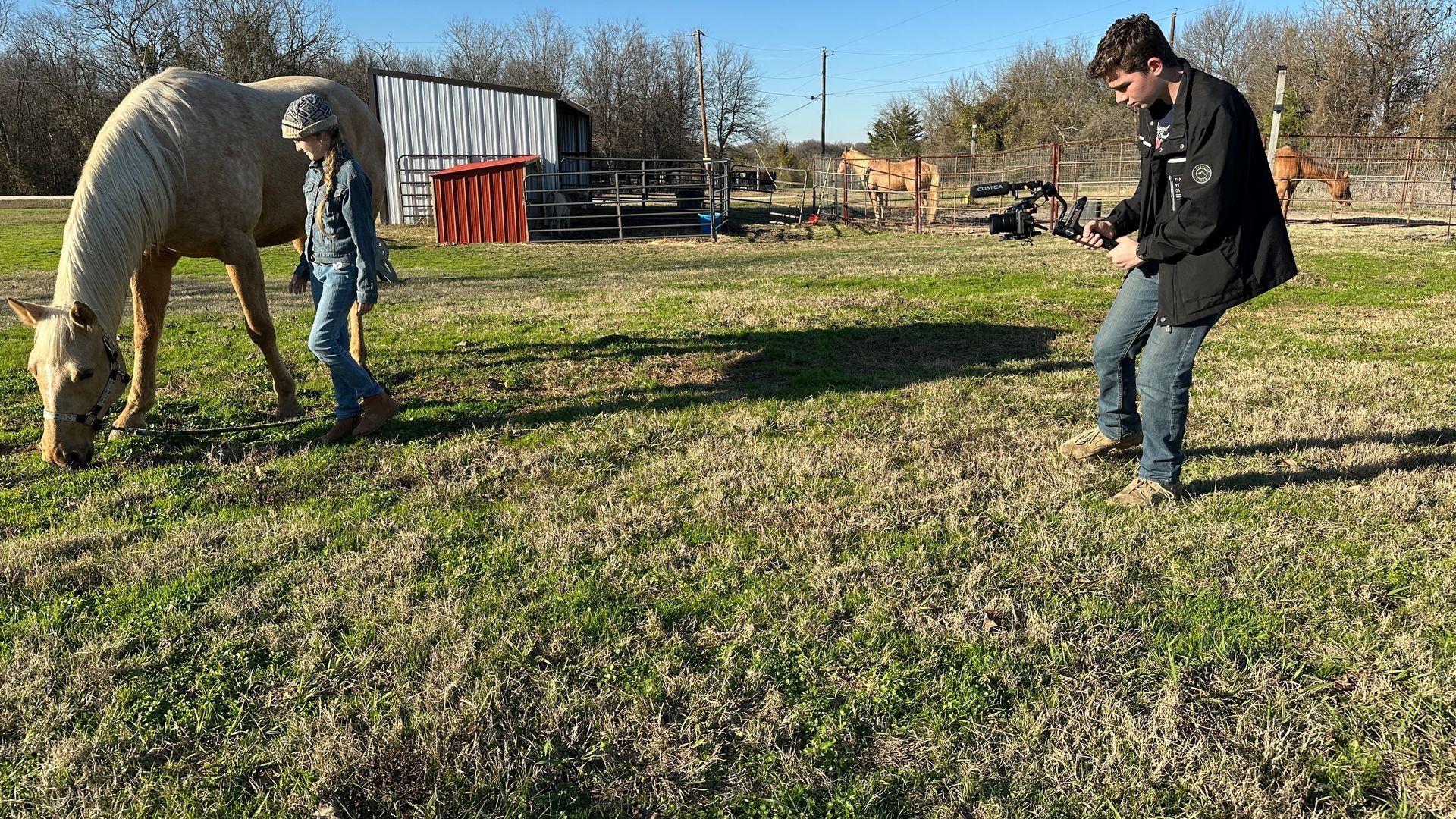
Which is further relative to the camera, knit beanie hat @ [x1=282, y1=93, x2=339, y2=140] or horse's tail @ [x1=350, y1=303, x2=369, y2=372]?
horse's tail @ [x1=350, y1=303, x2=369, y2=372]

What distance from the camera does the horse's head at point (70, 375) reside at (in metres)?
3.78

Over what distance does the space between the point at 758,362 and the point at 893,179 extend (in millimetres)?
24564

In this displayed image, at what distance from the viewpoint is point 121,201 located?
164 inches

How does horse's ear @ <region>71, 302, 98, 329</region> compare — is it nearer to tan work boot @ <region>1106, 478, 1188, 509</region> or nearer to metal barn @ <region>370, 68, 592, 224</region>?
tan work boot @ <region>1106, 478, 1188, 509</region>

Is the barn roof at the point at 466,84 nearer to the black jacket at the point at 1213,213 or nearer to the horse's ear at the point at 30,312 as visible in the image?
the horse's ear at the point at 30,312

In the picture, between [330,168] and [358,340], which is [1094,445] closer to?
[330,168]

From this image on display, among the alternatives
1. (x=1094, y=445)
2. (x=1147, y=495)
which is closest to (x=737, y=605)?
(x=1147, y=495)

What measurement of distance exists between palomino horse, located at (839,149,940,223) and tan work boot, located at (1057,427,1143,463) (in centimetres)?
1729

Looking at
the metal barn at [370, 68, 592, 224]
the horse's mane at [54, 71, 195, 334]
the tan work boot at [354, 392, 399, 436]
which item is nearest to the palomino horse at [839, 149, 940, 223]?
the metal barn at [370, 68, 592, 224]

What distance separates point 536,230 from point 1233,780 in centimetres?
1952

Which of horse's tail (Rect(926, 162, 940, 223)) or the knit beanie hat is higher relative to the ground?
horse's tail (Rect(926, 162, 940, 223))

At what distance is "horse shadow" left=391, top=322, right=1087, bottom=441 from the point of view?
210 inches

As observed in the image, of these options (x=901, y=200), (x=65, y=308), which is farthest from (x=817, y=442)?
(x=901, y=200)

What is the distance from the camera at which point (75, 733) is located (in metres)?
2.19
